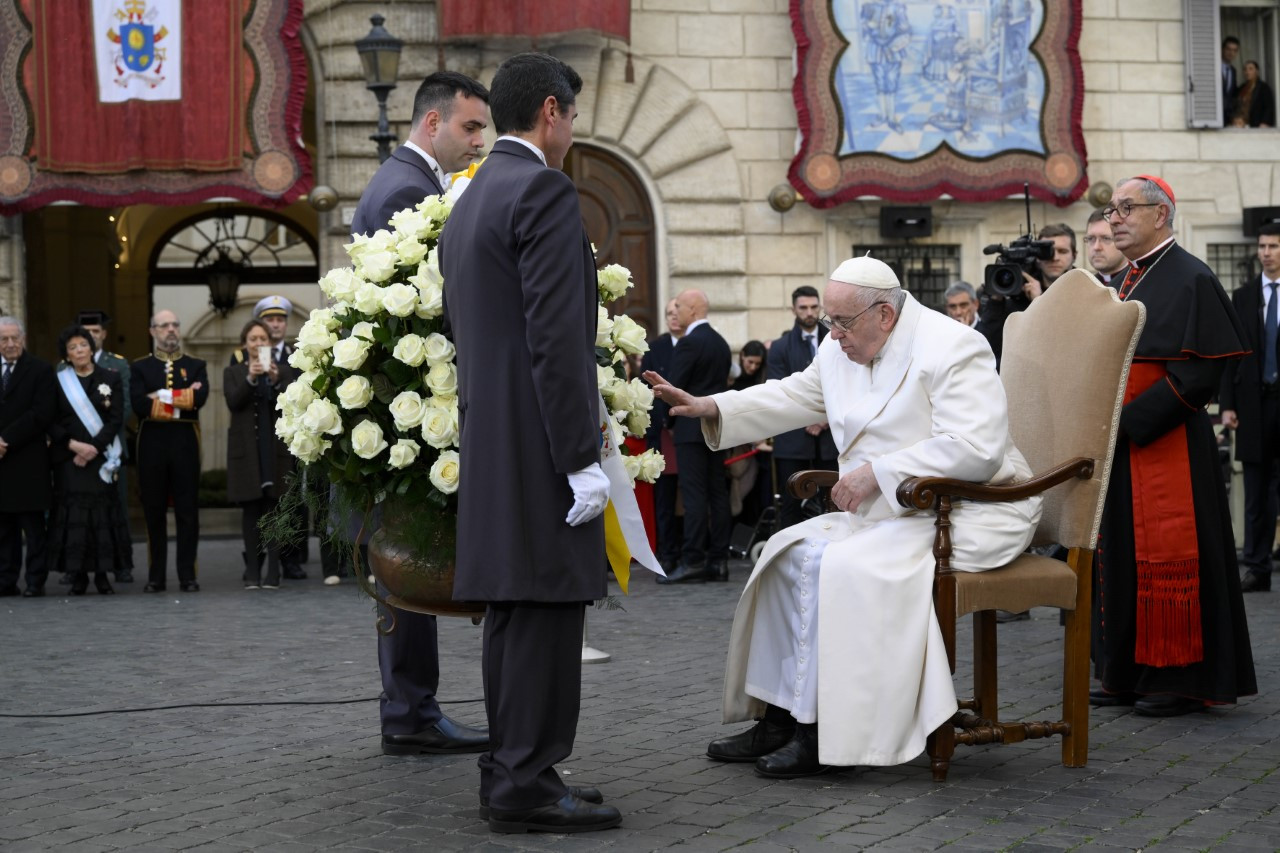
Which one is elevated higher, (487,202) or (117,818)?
(487,202)

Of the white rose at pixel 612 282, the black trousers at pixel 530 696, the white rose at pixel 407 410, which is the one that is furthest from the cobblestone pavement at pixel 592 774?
the white rose at pixel 612 282

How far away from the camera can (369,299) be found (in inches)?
199

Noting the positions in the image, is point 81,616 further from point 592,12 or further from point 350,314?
point 592,12

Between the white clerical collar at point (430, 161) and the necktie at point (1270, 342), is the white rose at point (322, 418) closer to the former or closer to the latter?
the white clerical collar at point (430, 161)

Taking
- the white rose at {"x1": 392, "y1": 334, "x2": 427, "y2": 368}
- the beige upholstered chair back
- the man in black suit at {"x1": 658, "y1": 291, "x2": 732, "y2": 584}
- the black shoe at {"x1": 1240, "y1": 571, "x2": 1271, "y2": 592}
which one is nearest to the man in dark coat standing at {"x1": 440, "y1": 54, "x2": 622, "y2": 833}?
the white rose at {"x1": 392, "y1": 334, "x2": 427, "y2": 368}

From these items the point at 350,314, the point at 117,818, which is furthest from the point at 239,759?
the point at 350,314

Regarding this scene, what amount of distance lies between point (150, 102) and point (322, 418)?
12.0 metres

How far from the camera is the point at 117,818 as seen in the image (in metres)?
4.90

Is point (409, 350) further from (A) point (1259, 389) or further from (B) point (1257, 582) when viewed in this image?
(A) point (1259, 389)

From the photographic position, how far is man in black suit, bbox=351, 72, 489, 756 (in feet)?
18.9

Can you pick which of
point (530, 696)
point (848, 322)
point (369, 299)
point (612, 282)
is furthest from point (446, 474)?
point (848, 322)

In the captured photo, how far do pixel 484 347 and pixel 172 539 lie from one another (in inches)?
497

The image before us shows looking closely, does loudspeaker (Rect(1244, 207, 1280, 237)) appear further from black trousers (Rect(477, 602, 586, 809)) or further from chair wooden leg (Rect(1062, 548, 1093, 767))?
black trousers (Rect(477, 602, 586, 809))

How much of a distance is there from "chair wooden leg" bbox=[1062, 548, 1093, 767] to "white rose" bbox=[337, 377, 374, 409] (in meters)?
2.31
